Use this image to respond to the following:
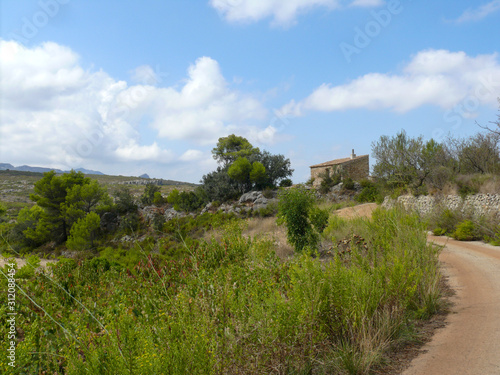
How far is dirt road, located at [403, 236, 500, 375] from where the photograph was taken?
8.97 ft

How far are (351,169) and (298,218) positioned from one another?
79.1 feet

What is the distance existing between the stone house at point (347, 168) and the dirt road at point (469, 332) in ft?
79.8

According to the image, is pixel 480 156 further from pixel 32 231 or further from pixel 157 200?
pixel 32 231

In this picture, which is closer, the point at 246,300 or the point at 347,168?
the point at 246,300

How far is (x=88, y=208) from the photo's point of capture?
28359 mm

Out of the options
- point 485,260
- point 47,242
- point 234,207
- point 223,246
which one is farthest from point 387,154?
point 47,242

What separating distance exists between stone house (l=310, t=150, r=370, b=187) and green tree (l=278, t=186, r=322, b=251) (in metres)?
22.2

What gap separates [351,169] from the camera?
3047cm

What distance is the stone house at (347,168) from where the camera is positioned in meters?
29.8

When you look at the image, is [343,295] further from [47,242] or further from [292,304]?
[47,242]

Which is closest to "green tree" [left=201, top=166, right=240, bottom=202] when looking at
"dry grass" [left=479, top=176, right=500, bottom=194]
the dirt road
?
"dry grass" [left=479, top=176, right=500, bottom=194]

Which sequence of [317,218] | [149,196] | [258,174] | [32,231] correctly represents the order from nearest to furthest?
[317,218] → [32,231] → [258,174] → [149,196]

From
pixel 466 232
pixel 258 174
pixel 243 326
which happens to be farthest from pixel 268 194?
pixel 243 326

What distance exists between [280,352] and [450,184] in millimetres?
13766
